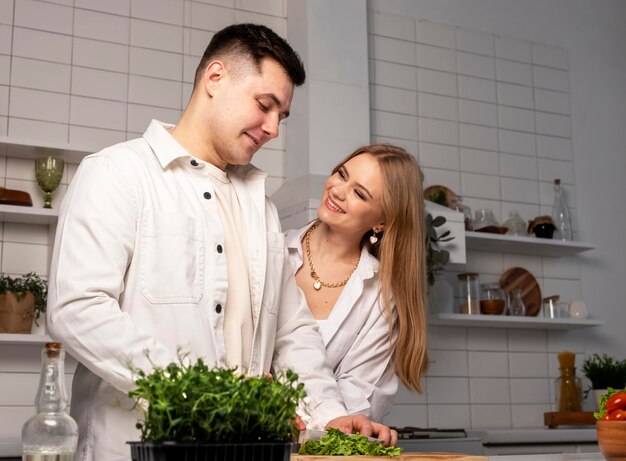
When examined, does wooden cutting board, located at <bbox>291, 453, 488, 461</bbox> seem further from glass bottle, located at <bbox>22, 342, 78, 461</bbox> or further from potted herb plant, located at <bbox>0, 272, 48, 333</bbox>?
potted herb plant, located at <bbox>0, 272, 48, 333</bbox>

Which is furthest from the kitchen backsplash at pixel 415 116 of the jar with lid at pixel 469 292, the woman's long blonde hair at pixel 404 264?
the woman's long blonde hair at pixel 404 264

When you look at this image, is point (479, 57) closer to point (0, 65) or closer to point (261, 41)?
point (0, 65)

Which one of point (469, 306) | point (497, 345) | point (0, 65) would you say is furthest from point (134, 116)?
point (497, 345)

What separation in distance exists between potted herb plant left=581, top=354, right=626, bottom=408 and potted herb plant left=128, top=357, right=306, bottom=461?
3.63 meters

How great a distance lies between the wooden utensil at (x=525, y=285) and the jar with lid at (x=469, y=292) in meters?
0.32

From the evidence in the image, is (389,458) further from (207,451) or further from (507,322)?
(507,322)

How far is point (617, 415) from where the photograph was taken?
1.94 meters

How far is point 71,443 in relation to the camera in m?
1.25

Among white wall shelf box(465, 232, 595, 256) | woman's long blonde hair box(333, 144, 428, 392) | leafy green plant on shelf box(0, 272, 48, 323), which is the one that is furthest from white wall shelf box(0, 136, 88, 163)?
white wall shelf box(465, 232, 595, 256)

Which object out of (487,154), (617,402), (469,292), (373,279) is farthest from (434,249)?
(617,402)

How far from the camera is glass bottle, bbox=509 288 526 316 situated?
4.53 meters

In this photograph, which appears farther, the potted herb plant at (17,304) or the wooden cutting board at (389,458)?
the potted herb plant at (17,304)

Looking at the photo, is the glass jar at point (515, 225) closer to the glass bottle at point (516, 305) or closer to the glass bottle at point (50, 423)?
the glass bottle at point (516, 305)

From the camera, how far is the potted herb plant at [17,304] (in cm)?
340
